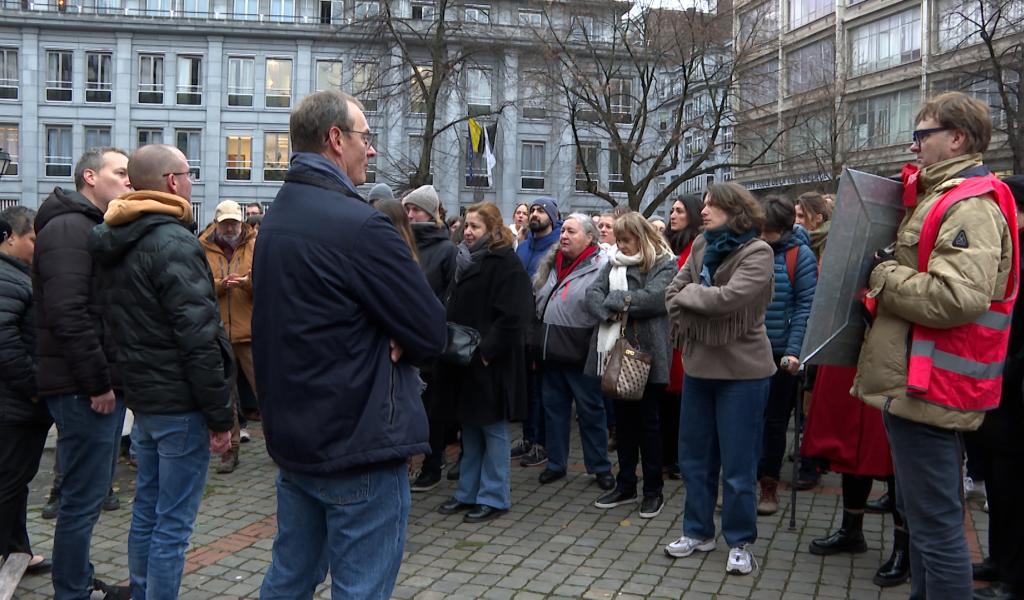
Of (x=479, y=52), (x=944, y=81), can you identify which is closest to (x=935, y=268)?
(x=479, y=52)

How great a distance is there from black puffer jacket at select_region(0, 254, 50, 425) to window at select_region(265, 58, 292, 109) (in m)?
41.8

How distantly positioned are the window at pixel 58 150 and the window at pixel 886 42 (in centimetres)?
3719

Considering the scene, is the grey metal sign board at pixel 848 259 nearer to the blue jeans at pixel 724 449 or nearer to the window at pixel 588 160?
the blue jeans at pixel 724 449

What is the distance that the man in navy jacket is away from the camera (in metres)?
2.62

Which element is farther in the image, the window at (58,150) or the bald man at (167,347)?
the window at (58,150)

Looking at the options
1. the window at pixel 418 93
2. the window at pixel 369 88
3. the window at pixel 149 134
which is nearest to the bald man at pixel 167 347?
the window at pixel 369 88

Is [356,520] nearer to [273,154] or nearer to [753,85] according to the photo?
[753,85]

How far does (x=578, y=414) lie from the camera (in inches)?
263

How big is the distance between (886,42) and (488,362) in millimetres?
37376

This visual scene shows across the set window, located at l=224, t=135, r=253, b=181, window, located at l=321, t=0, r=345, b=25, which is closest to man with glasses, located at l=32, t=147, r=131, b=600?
window, located at l=224, t=135, r=253, b=181

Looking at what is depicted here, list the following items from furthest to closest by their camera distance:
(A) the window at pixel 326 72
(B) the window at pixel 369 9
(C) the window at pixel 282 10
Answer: (C) the window at pixel 282 10 → (A) the window at pixel 326 72 → (B) the window at pixel 369 9

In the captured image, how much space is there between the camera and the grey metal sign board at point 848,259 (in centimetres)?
364

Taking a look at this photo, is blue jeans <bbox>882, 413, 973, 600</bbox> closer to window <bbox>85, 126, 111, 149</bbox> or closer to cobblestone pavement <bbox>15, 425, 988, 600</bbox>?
cobblestone pavement <bbox>15, 425, 988, 600</bbox>

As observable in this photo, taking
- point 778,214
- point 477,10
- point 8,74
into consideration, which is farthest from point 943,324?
point 8,74
